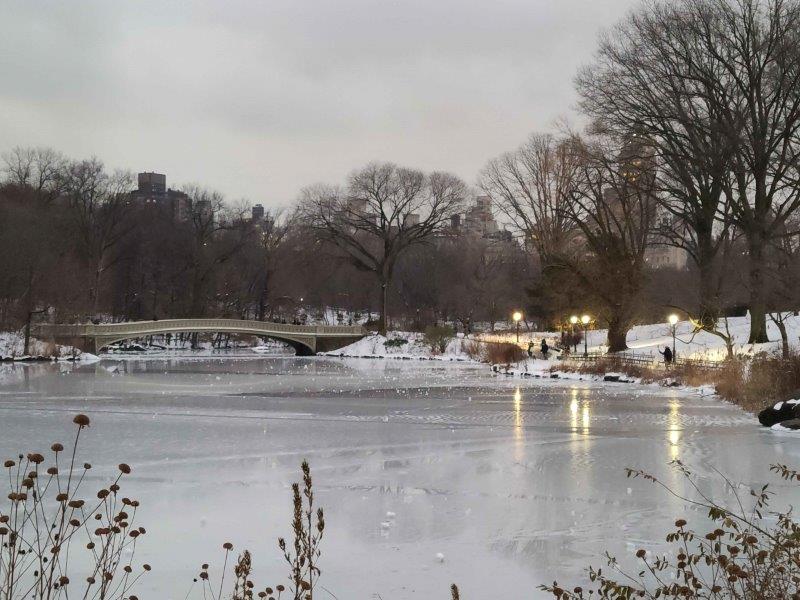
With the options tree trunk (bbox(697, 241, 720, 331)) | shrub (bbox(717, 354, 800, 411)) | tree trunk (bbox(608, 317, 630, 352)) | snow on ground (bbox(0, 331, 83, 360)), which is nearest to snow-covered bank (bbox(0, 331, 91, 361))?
snow on ground (bbox(0, 331, 83, 360))

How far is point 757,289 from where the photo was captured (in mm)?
31719

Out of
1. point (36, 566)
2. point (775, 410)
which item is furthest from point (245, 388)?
point (36, 566)

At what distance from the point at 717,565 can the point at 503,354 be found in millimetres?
35361

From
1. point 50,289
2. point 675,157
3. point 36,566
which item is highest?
point 675,157

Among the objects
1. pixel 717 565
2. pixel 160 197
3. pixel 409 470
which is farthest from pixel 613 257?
pixel 160 197

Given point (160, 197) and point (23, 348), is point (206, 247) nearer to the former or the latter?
point (23, 348)

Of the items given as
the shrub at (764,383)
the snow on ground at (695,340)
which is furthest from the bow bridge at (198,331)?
the shrub at (764,383)

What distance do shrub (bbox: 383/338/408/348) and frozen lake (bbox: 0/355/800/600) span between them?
31.4 metres

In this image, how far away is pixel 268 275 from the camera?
242 feet

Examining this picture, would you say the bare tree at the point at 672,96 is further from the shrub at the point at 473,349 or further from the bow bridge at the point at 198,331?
the bow bridge at the point at 198,331

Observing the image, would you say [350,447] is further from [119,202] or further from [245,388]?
[119,202]

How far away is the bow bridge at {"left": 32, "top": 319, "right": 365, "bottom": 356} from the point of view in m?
47.8

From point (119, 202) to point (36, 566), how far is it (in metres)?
61.6

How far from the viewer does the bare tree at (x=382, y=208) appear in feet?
196
